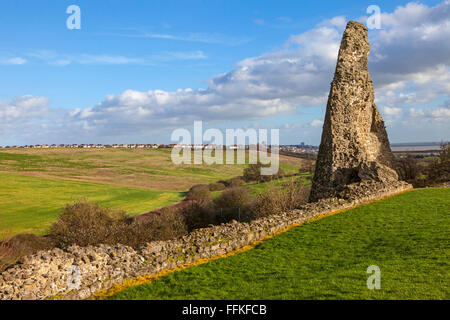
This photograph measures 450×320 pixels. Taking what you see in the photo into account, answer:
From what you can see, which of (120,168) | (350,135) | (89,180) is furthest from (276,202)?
(120,168)

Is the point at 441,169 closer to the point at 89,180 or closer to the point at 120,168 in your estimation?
the point at 89,180

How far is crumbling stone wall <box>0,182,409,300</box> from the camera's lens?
32.1ft

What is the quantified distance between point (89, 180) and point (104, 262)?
65.6 m

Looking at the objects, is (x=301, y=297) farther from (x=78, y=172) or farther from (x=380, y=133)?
(x=78, y=172)

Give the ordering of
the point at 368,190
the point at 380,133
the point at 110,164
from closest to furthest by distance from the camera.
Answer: the point at 368,190 < the point at 380,133 < the point at 110,164

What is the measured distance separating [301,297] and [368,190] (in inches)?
567

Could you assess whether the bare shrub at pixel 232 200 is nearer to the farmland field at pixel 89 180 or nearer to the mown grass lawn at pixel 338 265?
the farmland field at pixel 89 180

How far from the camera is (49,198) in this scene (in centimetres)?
5159

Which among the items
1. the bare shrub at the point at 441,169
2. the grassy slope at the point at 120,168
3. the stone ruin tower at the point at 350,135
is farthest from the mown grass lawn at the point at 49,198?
the bare shrub at the point at 441,169

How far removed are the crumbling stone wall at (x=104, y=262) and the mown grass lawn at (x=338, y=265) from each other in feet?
3.01

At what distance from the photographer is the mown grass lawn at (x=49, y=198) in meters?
38.7

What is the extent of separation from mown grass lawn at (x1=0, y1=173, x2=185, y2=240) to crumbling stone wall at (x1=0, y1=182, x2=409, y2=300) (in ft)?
84.1

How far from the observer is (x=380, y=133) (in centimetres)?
2772
